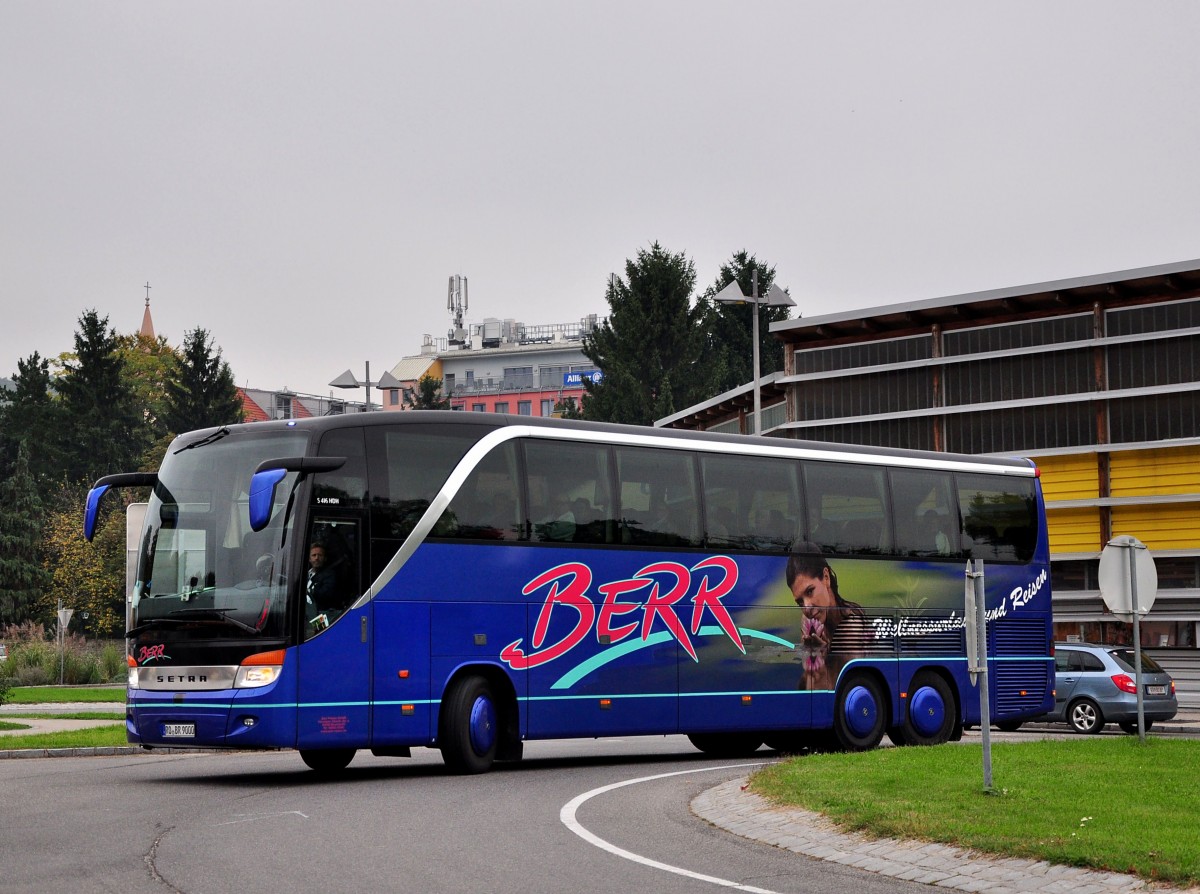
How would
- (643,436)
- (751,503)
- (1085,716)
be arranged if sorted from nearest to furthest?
1. (643,436)
2. (751,503)
3. (1085,716)

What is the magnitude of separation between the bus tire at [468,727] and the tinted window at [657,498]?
2559 millimetres

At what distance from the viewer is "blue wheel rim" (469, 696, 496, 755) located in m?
17.9

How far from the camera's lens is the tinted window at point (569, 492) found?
728 inches

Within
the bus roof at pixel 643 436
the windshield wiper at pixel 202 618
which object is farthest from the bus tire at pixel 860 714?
the windshield wiper at pixel 202 618

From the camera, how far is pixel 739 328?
9000cm

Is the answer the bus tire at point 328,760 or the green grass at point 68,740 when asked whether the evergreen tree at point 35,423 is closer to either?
the green grass at point 68,740

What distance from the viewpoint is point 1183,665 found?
3828 cm

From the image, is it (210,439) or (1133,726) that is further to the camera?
(1133,726)

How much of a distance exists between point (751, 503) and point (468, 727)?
16.0ft

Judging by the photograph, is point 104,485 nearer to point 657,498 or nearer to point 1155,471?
point 657,498

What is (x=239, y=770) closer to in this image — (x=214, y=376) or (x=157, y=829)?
(x=157, y=829)

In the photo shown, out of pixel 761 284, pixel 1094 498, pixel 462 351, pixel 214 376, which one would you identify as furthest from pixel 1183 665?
pixel 462 351

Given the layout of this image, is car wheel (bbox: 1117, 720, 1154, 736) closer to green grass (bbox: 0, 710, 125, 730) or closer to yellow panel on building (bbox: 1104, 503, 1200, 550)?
yellow panel on building (bbox: 1104, 503, 1200, 550)

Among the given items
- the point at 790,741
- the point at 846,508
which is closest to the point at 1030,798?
the point at 846,508
